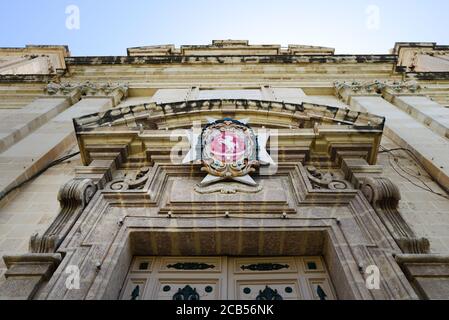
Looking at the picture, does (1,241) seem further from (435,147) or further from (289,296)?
(435,147)

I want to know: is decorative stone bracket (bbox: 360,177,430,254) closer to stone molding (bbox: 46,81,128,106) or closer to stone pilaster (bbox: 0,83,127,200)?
stone pilaster (bbox: 0,83,127,200)

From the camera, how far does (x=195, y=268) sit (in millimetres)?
4496

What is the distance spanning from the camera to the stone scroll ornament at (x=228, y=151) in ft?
16.6

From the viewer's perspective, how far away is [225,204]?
4688mm

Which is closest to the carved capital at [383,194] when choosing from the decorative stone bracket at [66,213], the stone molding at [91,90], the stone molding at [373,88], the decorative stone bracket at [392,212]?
the decorative stone bracket at [392,212]

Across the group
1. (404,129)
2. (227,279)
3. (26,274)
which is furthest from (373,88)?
(26,274)

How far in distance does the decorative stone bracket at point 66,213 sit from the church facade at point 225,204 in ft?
0.05

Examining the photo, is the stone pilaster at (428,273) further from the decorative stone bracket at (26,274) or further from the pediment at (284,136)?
the decorative stone bracket at (26,274)

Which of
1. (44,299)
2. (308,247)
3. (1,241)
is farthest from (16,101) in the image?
(308,247)

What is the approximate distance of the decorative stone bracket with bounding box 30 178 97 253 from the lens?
3.99 meters

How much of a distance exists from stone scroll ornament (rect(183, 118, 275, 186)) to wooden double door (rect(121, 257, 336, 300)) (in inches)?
47.6

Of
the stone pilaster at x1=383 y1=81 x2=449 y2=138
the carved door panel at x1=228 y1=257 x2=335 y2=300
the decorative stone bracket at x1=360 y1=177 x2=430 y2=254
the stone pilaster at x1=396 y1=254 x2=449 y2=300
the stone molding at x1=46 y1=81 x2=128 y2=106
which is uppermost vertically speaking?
the stone molding at x1=46 y1=81 x2=128 y2=106

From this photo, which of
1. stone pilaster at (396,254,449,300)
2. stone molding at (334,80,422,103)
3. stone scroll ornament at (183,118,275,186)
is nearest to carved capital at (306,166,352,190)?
stone scroll ornament at (183,118,275,186)

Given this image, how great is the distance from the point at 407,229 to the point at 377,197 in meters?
0.54
